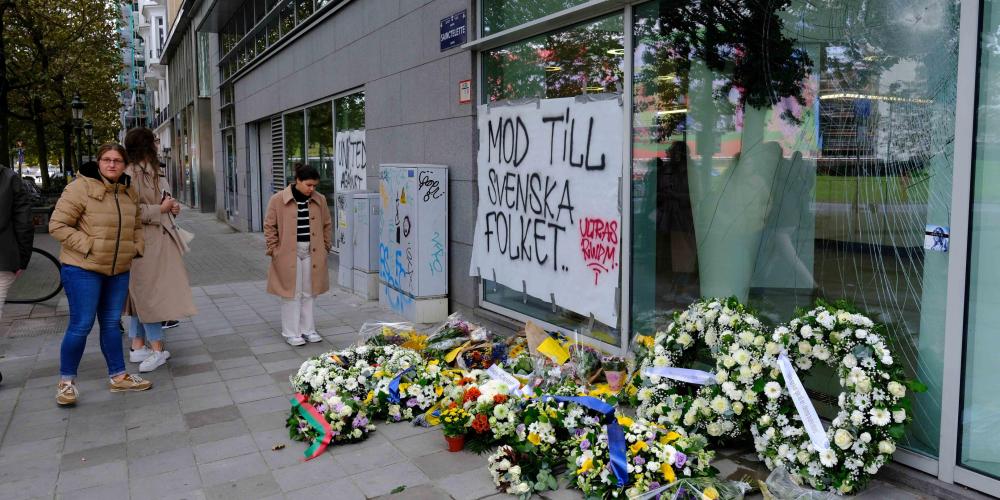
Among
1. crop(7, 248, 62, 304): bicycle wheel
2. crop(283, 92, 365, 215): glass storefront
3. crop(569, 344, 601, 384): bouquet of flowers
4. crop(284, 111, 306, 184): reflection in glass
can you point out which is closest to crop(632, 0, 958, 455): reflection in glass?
crop(569, 344, 601, 384): bouquet of flowers

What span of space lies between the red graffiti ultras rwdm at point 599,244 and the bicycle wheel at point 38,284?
20.2 feet

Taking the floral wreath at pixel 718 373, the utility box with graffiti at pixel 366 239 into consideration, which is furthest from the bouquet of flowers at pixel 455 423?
the utility box with graffiti at pixel 366 239

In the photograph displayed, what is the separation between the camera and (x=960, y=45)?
3.28 m

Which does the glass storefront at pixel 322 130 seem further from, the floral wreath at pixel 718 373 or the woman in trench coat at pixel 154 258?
the floral wreath at pixel 718 373

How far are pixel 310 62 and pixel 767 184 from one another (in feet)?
31.3

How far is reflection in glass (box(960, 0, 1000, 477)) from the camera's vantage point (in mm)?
3219

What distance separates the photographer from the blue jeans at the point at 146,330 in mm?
5895

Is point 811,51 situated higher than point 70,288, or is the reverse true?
Answer: point 811,51

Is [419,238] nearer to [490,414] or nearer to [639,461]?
[490,414]

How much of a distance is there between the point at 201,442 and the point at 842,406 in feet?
11.3

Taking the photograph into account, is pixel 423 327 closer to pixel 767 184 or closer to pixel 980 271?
pixel 767 184

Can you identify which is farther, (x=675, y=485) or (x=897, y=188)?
(x=897, y=188)

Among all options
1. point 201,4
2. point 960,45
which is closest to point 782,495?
point 960,45

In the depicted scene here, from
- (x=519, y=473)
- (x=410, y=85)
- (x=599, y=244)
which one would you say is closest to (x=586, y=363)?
(x=599, y=244)
